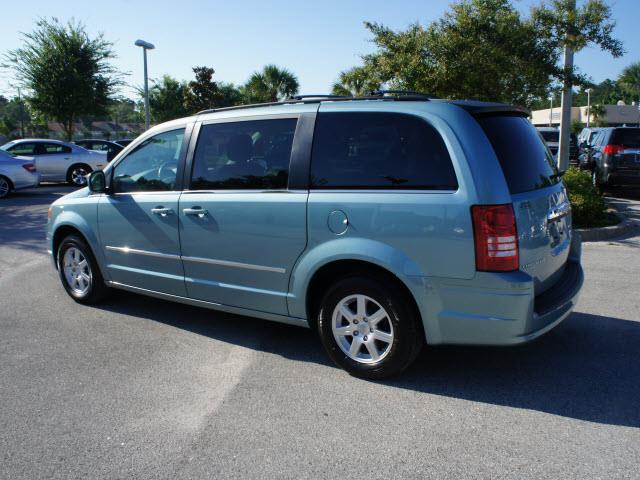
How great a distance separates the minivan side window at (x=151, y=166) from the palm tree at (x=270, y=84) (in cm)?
3143

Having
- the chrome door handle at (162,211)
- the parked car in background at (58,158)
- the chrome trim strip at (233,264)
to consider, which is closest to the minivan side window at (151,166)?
the chrome door handle at (162,211)

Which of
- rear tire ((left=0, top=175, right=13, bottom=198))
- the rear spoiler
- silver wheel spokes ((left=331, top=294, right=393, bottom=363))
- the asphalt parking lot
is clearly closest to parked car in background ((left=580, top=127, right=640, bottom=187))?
the asphalt parking lot

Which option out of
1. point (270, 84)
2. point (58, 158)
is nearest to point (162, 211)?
point (58, 158)

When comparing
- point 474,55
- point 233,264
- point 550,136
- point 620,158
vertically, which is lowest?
point 233,264

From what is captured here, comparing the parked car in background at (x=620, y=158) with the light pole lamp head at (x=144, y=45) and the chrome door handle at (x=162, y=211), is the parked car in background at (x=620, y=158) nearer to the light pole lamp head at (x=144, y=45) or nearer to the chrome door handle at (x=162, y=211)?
the chrome door handle at (x=162, y=211)

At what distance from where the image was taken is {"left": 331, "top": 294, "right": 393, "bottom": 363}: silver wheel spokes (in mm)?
3887

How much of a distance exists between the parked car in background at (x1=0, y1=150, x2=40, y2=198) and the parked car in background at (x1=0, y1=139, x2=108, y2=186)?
7.33 feet

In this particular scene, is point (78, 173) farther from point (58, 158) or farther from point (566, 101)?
point (566, 101)

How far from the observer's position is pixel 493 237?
3.47 m

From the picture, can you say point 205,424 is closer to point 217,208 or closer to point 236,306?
point 236,306

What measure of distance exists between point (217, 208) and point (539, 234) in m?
2.31

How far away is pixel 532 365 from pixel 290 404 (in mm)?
1777

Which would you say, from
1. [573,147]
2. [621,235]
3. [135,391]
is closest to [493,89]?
[621,235]

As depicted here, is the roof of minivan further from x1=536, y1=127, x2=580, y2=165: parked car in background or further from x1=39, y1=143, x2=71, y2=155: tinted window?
x1=39, y1=143, x2=71, y2=155: tinted window
